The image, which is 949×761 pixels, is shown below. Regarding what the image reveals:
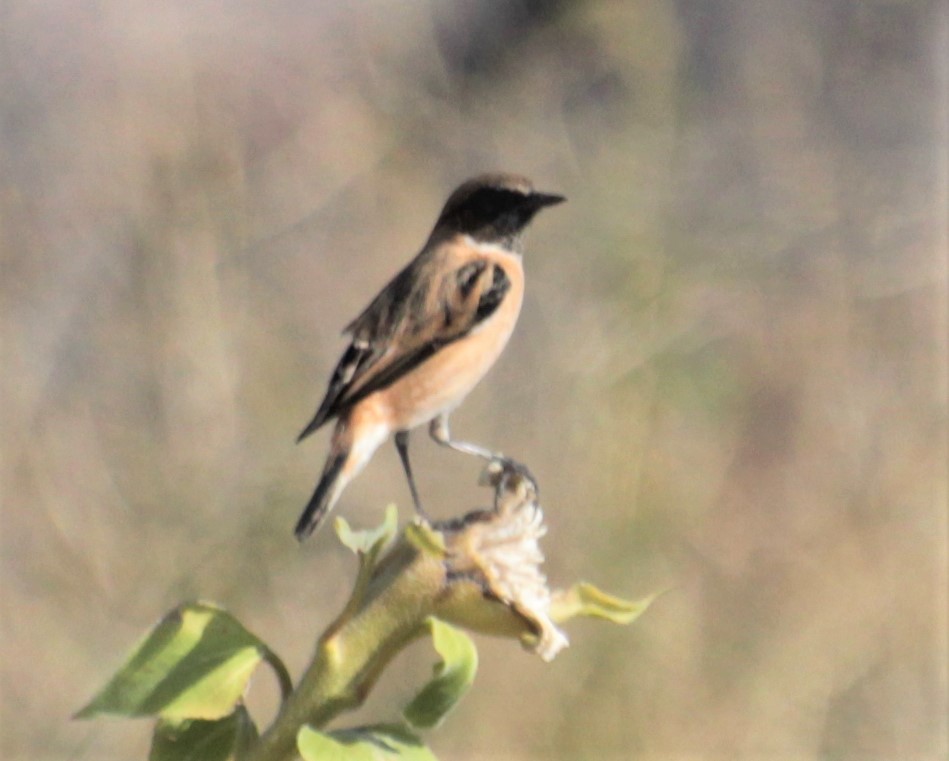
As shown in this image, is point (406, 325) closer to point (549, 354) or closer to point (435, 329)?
point (435, 329)

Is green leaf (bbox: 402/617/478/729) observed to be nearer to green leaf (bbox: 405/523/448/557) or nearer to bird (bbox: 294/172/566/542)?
green leaf (bbox: 405/523/448/557)

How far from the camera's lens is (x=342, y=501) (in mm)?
4363

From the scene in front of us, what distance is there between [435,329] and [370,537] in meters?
0.80

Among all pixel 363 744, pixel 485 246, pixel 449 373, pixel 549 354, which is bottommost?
pixel 549 354

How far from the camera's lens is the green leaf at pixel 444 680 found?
0.95 metres

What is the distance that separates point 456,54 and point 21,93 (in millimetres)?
2584

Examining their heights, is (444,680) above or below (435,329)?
above

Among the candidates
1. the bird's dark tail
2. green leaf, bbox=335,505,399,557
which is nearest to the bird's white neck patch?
the bird's dark tail

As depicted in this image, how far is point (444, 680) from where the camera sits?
0.96 m

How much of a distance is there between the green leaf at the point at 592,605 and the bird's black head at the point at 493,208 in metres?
1.01

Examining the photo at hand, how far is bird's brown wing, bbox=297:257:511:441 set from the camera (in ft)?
5.81

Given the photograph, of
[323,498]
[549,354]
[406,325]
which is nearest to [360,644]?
[323,498]

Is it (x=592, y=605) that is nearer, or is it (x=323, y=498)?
(x=592, y=605)

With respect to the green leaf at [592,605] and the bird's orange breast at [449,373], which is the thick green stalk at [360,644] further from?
the bird's orange breast at [449,373]
